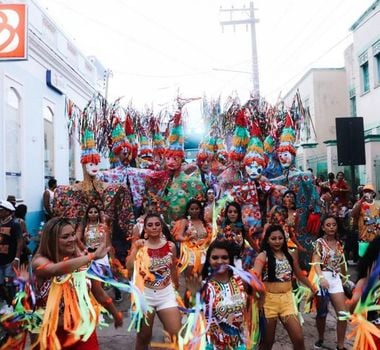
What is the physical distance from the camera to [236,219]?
574cm

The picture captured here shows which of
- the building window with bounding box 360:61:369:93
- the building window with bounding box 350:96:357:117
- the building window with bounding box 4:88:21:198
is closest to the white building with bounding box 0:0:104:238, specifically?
the building window with bounding box 4:88:21:198

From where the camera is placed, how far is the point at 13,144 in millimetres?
10141

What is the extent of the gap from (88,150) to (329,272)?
4.27m

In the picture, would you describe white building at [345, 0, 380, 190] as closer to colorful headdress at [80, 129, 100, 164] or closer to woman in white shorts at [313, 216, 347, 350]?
colorful headdress at [80, 129, 100, 164]

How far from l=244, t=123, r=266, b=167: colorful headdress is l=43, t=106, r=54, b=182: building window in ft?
21.4

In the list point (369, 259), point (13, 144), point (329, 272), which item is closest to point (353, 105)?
point (13, 144)

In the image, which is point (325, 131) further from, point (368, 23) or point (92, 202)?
point (92, 202)

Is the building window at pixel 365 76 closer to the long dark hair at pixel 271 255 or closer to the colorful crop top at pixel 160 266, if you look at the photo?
the long dark hair at pixel 271 255

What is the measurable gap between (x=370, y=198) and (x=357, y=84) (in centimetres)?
1279

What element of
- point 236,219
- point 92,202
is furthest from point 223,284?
point 92,202

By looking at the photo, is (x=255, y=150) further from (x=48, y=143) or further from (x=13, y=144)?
(x=48, y=143)

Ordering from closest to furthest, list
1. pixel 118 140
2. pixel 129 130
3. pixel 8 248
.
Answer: pixel 8 248 < pixel 118 140 < pixel 129 130

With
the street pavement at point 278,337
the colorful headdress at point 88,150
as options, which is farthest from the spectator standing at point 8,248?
the colorful headdress at point 88,150

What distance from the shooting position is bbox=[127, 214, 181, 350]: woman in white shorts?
13.3 feet
